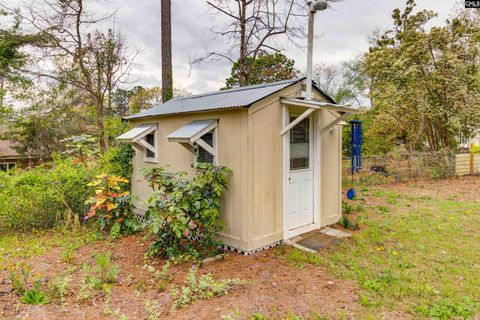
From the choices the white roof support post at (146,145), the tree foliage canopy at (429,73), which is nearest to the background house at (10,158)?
the white roof support post at (146,145)

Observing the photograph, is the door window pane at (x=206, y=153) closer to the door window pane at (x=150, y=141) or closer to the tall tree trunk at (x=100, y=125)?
the door window pane at (x=150, y=141)

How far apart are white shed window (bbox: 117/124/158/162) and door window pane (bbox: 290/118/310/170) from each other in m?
2.74

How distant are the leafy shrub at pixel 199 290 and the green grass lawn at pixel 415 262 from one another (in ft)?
4.72

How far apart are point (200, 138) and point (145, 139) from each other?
2.00 meters

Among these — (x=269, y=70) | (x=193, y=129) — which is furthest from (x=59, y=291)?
(x=269, y=70)

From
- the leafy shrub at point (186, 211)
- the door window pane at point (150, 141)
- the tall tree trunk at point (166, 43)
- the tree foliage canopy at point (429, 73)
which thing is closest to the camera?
the leafy shrub at point (186, 211)

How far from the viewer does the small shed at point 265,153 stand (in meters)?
4.19

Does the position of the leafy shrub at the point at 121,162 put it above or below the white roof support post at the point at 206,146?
below

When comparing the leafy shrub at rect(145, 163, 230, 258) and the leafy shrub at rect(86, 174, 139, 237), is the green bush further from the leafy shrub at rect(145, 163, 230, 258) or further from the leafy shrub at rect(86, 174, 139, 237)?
the leafy shrub at rect(145, 163, 230, 258)

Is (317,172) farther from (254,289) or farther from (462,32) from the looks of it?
(462,32)

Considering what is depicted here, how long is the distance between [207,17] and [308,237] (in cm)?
928

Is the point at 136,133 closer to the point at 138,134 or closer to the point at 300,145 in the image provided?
the point at 138,134

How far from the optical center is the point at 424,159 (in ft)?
38.2

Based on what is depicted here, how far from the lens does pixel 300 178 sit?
4961 millimetres
